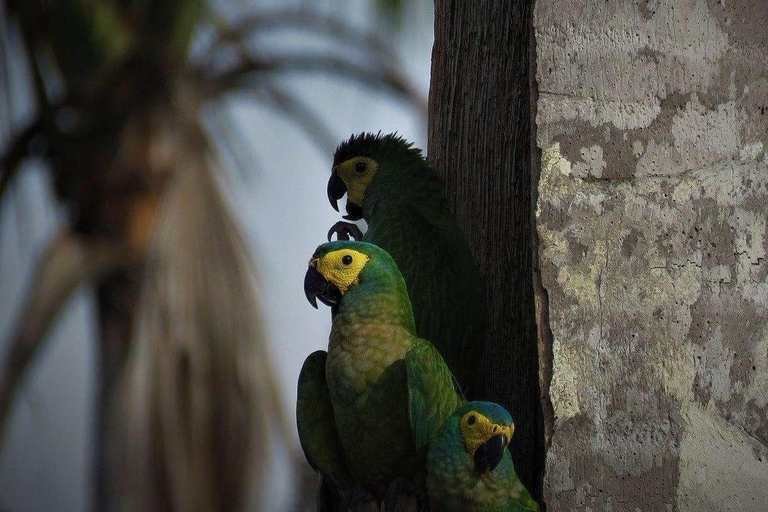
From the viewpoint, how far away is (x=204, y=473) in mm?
3689

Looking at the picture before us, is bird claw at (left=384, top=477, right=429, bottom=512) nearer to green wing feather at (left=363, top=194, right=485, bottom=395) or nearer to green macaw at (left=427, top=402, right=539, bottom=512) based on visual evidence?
green macaw at (left=427, top=402, right=539, bottom=512)

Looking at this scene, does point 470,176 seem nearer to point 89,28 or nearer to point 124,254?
point 124,254

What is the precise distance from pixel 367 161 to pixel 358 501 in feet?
2.75

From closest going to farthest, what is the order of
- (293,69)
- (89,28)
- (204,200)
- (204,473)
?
(204,473), (204,200), (89,28), (293,69)

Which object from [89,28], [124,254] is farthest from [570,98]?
[89,28]

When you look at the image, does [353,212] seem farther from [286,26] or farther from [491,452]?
[286,26]

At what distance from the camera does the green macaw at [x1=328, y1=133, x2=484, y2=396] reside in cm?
184

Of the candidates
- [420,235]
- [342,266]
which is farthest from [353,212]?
[342,266]

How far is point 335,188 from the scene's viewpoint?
6.85 ft

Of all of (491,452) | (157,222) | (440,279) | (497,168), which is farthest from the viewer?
(157,222)

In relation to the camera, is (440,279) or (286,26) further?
(286,26)

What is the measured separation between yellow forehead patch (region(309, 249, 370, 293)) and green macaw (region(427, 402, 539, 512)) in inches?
13.0

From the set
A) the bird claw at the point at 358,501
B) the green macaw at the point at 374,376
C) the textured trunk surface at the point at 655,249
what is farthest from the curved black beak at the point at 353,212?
the bird claw at the point at 358,501

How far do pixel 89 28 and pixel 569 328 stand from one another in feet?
11.5
